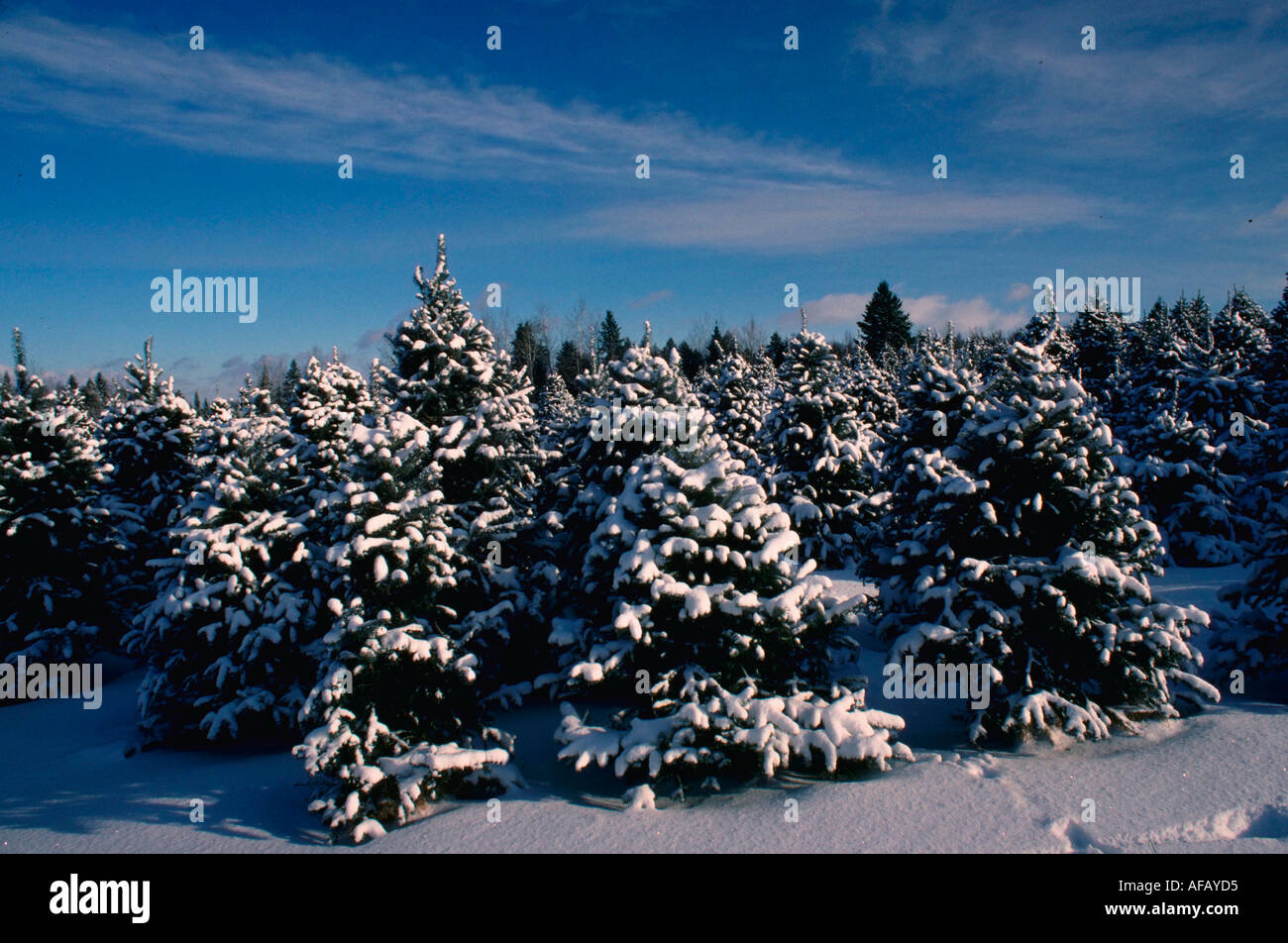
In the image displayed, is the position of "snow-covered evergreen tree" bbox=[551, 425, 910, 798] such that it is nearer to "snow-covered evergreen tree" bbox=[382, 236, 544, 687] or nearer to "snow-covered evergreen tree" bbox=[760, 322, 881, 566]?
"snow-covered evergreen tree" bbox=[382, 236, 544, 687]

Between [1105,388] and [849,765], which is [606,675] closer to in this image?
[849,765]

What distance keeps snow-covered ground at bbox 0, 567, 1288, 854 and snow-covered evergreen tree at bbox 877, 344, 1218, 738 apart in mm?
755

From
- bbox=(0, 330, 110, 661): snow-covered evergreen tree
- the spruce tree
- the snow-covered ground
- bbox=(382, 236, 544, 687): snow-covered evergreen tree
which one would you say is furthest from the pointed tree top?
the spruce tree

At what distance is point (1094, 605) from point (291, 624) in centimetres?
1313

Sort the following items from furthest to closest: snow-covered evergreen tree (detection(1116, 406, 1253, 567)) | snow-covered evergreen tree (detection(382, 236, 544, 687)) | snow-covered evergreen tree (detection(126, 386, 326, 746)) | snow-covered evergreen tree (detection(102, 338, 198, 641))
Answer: snow-covered evergreen tree (detection(1116, 406, 1253, 567)), snow-covered evergreen tree (detection(102, 338, 198, 641)), snow-covered evergreen tree (detection(126, 386, 326, 746)), snow-covered evergreen tree (detection(382, 236, 544, 687))

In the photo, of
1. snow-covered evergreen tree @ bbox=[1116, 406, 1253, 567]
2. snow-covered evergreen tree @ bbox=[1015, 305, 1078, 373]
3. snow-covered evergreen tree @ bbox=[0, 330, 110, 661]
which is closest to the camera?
snow-covered evergreen tree @ bbox=[0, 330, 110, 661]

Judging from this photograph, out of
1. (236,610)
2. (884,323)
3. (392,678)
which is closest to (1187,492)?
(392,678)

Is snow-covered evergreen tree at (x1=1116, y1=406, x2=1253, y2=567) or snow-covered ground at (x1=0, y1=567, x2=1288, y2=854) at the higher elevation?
snow-covered evergreen tree at (x1=1116, y1=406, x2=1253, y2=567)

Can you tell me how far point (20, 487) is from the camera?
2070cm

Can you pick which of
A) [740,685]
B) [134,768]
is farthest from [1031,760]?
[134,768]

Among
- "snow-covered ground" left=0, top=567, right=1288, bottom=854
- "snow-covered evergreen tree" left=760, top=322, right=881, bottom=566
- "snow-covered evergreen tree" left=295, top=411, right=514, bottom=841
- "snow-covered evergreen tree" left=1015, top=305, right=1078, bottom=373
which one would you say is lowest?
"snow-covered ground" left=0, top=567, right=1288, bottom=854

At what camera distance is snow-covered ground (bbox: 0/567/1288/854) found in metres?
7.84

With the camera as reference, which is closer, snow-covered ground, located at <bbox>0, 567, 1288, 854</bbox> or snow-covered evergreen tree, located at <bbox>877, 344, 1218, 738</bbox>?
snow-covered ground, located at <bbox>0, 567, 1288, 854</bbox>

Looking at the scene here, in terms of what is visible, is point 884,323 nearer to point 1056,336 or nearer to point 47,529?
point 1056,336
